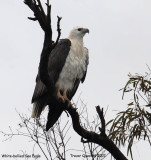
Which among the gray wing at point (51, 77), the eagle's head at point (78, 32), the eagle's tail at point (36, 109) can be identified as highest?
the eagle's head at point (78, 32)

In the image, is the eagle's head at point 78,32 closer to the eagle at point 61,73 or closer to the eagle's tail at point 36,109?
the eagle at point 61,73

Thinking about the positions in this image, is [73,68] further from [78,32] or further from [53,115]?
[78,32]

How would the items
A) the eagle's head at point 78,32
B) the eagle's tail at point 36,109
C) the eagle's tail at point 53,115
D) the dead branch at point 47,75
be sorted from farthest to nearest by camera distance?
the eagle's head at point 78,32 → the eagle's tail at point 36,109 → the eagle's tail at point 53,115 → the dead branch at point 47,75

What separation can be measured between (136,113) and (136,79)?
55 cm

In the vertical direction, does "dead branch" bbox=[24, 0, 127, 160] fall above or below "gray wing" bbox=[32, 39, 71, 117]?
below

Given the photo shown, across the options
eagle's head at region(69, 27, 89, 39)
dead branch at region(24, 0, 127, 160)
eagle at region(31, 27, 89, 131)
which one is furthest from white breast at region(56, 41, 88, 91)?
dead branch at region(24, 0, 127, 160)

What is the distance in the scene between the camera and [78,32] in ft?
22.7

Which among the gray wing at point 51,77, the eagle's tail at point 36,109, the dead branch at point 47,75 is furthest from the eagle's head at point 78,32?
the dead branch at point 47,75

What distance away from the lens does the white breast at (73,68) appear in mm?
6215

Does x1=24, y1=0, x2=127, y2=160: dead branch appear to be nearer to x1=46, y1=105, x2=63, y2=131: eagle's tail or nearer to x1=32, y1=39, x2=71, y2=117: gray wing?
x1=46, y1=105, x2=63, y2=131: eagle's tail

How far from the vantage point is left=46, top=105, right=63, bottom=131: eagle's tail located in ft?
19.2

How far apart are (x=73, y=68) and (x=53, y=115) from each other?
77cm

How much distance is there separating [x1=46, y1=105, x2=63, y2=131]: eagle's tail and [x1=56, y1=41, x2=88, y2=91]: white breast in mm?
392

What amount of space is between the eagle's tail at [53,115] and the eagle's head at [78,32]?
4.53 ft
